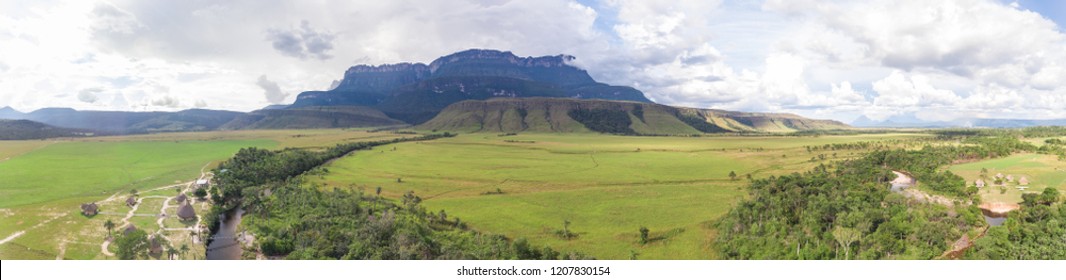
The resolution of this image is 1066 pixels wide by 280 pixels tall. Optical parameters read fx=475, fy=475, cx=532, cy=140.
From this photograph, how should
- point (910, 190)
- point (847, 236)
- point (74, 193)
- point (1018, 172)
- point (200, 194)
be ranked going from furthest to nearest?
point (200, 194)
point (74, 193)
point (910, 190)
point (1018, 172)
point (847, 236)

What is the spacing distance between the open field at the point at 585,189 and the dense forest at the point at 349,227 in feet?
16.9

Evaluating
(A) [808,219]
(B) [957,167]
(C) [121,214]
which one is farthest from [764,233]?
(C) [121,214]

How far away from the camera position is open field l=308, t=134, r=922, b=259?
5088cm

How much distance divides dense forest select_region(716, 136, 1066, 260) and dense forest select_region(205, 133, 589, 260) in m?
18.0

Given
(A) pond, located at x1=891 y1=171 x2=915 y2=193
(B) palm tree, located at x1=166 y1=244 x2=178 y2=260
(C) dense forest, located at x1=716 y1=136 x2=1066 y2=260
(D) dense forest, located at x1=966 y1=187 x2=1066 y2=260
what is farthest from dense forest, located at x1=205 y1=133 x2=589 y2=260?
(A) pond, located at x1=891 y1=171 x2=915 y2=193

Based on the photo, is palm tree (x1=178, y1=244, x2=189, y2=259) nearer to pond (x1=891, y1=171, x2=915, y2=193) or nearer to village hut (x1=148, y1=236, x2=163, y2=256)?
A: village hut (x1=148, y1=236, x2=163, y2=256)

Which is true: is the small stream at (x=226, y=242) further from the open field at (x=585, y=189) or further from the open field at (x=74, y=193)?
the open field at (x=585, y=189)

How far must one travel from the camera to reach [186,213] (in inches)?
2259

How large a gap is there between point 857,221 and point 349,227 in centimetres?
4937

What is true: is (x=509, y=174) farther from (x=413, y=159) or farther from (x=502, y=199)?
(x=413, y=159)

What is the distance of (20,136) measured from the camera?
19050cm

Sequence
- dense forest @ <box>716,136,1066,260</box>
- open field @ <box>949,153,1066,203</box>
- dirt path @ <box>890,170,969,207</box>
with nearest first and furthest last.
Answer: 1. dense forest @ <box>716,136,1066,260</box>
2. open field @ <box>949,153,1066,203</box>
3. dirt path @ <box>890,170,969,207</box>

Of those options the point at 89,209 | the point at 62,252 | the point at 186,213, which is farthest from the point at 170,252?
the point at 89,209

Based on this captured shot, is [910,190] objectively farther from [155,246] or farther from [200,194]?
[200,194]
